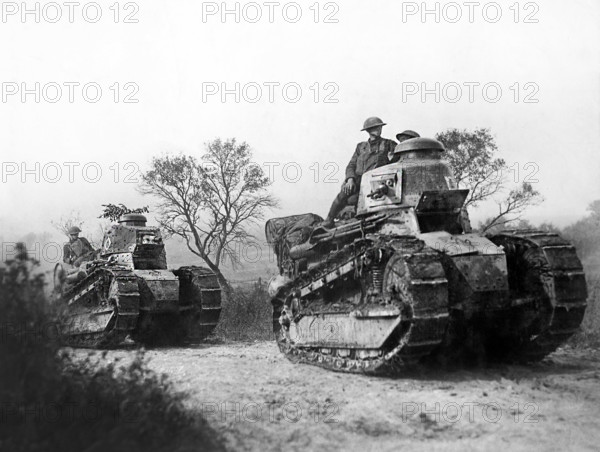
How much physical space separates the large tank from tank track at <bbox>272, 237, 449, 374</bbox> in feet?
0.05

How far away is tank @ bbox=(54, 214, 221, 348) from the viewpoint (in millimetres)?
13625

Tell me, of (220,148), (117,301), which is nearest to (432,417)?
(117,301)

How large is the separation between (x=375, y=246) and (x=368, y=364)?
5.31 ft

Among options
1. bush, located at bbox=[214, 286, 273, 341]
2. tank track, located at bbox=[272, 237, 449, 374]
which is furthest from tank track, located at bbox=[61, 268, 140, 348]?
tank track, located at bbox=[272, 237, 449, 374]

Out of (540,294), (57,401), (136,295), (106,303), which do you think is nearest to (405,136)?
(540,294)

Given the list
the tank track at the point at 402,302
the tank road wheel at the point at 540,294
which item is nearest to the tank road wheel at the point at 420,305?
the tank track at the point at 402,302

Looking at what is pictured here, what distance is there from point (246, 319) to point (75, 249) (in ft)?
15.4

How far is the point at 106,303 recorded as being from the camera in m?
14.1

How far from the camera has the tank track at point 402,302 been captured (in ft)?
28.2

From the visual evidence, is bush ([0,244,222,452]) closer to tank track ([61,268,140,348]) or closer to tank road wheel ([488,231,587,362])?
tank road wheel ([488,231,587,362])

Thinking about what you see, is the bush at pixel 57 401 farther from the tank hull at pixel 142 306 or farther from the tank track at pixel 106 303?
the tank hull at pixel 142 306

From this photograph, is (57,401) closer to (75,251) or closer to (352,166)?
(352,166)

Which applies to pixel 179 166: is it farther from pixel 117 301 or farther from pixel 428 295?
pixel 428 295

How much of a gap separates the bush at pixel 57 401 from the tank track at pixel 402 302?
3347mm
